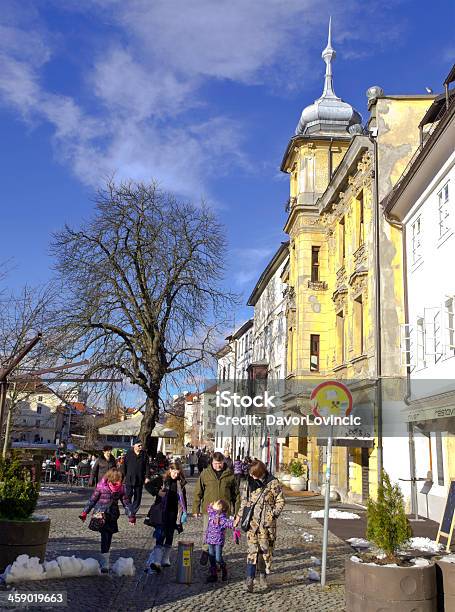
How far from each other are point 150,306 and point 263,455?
69.5 feet

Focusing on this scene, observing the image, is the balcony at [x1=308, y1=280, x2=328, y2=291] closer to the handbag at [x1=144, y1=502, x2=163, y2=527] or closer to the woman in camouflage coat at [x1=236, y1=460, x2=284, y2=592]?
the handbag at [x1=144, y1=502, x2=163, y2=527]

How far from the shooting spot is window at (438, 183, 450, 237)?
1636 centimetres

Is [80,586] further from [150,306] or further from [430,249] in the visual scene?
[150,306]

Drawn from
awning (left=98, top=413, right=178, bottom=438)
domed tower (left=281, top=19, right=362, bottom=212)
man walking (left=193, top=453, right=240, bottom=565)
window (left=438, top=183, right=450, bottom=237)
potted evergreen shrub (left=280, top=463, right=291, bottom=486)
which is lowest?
man walking (left=193, top=453, right=240, bottom=565)

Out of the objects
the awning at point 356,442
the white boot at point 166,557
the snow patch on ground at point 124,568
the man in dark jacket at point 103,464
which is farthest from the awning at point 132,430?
the snow patch on ground at point 124,568

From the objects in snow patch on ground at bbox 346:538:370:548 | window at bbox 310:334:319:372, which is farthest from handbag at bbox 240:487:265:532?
window at bbox 310:334:319:372

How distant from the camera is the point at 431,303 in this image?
1764cm

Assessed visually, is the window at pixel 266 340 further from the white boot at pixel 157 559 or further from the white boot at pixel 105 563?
the white boot at pixel 105 563

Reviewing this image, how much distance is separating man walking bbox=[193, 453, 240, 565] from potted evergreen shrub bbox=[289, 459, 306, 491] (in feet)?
64.4

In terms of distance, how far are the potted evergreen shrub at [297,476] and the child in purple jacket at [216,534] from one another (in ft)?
66.9

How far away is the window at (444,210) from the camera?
53.7 ft

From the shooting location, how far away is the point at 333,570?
9703mm

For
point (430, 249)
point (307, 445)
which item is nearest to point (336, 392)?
point (430, 249)

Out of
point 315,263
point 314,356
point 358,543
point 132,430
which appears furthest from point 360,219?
point 358,543
